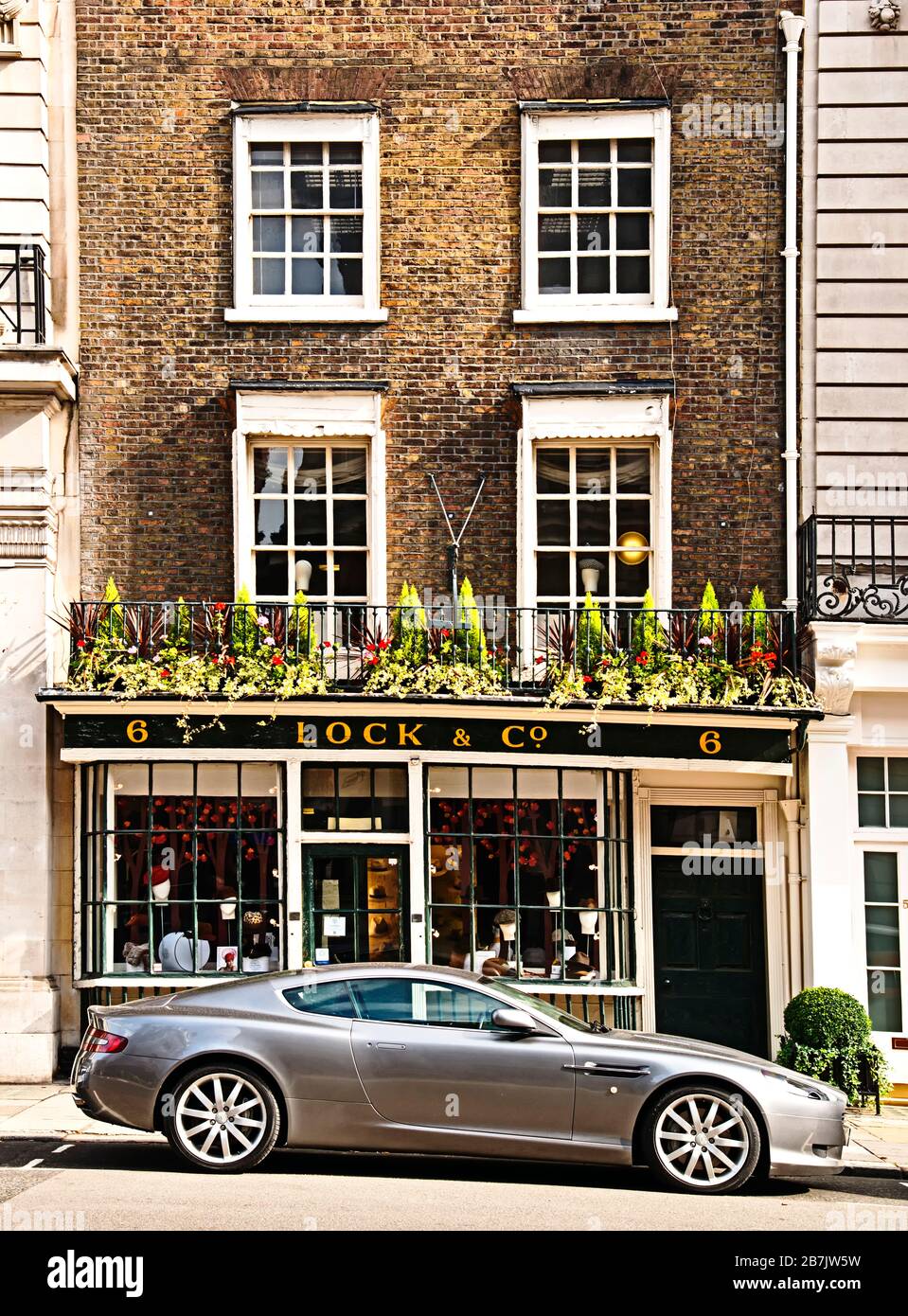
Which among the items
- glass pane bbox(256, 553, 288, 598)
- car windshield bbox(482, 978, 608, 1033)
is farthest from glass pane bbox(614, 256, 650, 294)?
car windshield bbox(482, 978, 608, 1033)

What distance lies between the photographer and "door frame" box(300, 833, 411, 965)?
14.8 meters

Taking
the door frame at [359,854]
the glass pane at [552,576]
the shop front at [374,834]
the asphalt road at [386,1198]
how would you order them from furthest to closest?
the glass pane at [552,576] < the door frame at [359,854] < the shop front at [374,834] < the asphalt road at [386,1198]

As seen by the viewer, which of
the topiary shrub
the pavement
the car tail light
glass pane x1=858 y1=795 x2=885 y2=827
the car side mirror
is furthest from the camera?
glass pane x1=858 y1=795 x2=885 y2=827

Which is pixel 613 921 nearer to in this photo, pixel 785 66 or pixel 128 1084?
pixel 128 1084

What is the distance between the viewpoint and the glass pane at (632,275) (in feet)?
52.4

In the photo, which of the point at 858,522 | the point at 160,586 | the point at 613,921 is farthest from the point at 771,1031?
the point at 160,586

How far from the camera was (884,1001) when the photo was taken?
15.3m

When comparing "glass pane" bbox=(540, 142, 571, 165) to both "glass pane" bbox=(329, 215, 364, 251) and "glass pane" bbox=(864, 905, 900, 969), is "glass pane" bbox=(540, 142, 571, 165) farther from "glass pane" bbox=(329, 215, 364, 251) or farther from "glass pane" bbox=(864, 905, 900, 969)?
"glass pane" bbox=(864, 905, 900, 969)

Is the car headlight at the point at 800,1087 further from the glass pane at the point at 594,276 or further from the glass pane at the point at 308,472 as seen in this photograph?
the glass pane at the point at 594,276

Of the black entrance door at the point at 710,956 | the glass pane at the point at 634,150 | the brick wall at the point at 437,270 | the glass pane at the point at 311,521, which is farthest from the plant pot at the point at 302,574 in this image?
the glass pane at the point at 634,150

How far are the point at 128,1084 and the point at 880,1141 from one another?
6.37 m

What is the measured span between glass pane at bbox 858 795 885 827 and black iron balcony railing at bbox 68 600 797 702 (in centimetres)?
155

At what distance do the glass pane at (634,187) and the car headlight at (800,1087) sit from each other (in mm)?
9440

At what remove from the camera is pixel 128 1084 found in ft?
32.4
